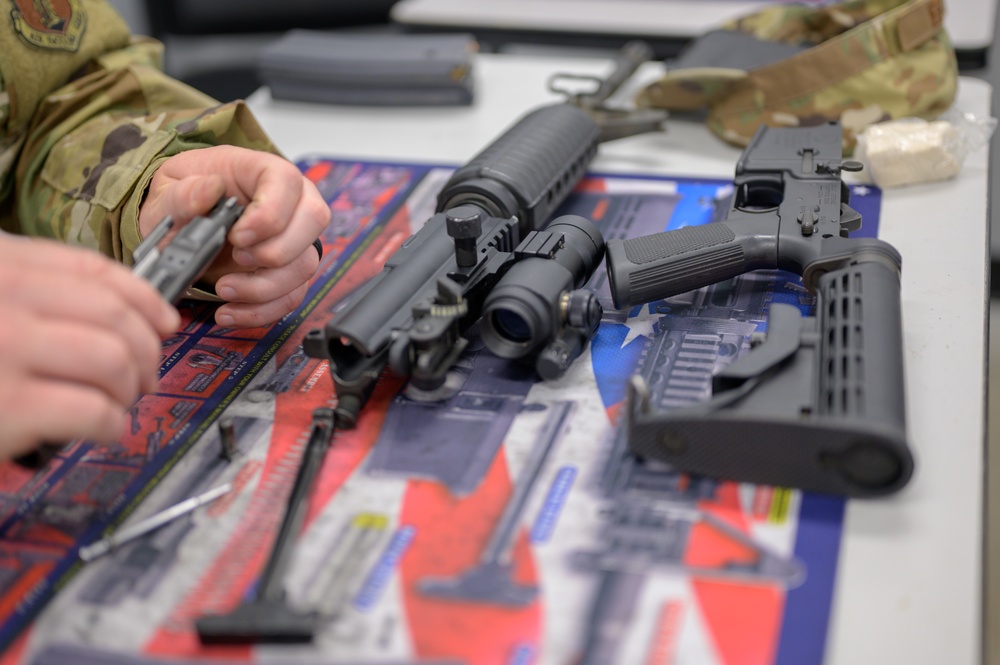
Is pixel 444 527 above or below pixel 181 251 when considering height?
below

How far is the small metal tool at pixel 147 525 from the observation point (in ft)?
2.38

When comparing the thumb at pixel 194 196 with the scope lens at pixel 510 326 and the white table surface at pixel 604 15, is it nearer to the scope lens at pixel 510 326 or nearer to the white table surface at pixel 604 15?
the scope lens at pixel 510 326

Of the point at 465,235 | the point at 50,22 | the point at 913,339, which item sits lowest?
the point at 913,339

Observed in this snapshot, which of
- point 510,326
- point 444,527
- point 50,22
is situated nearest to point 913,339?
point 510,326

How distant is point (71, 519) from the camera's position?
0.76 m

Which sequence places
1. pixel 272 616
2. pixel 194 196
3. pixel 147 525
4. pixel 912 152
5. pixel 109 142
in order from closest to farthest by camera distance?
pixel 272 616 < pixel 147 525 < pixel 194 196 < pixel 109 142 < pixel 912 152

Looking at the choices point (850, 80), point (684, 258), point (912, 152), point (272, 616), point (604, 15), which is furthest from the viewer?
point (604, 15)

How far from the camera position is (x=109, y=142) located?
112 centimetres

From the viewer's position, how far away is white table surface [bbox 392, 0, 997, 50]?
1824 mm

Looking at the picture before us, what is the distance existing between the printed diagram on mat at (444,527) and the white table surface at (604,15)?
1020 mm

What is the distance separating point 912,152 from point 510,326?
648mm

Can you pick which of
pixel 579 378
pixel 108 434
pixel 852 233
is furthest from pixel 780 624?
pixel 852 233

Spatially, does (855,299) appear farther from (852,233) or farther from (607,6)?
(607,6)

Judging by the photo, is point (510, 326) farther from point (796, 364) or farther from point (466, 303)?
point (796, 364)
